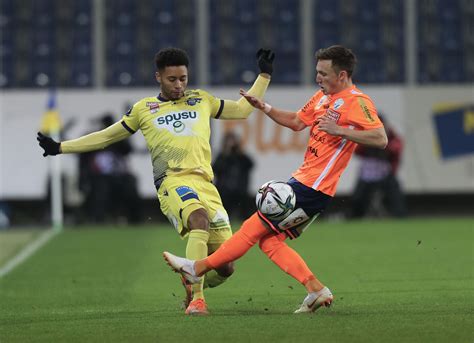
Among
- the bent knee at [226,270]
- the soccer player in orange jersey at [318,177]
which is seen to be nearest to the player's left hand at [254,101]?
the soccer player in orange jersey at [318,177]

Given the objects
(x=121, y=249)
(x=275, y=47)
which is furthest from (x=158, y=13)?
(x=121, y=249)

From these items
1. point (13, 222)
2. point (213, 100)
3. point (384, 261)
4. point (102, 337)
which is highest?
point (213, 100)

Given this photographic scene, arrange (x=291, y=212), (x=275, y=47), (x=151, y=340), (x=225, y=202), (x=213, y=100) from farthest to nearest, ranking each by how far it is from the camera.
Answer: (x=275, y=47) < (x=225, y=202) < (x=213, y=100) < (x=291, y=212) < (x=151, y=340)

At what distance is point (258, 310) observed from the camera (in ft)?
33.5

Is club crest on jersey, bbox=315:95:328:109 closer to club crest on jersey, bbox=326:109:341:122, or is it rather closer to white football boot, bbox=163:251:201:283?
club crest on jersey, bbox=326:109:341:122

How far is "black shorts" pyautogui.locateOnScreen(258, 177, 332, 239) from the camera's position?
977cm

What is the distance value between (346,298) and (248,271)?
3.65m

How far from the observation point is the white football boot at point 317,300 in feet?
31.5

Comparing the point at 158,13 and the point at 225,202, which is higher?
the point at 158,13

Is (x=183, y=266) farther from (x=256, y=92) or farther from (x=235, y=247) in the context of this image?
(x=256, y=92)

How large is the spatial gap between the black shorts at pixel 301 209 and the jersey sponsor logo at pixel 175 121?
0.98 meters

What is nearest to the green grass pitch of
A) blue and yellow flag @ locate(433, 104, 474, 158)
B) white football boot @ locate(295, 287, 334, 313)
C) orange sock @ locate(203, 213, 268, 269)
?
white football boot @ locate(295, 287, 334, 313)

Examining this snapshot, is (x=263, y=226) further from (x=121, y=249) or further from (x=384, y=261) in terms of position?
(x=121, y=249)

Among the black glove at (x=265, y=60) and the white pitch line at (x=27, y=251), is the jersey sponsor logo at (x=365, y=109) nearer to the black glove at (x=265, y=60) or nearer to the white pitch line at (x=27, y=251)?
the black glove at (x=265, y=60)
